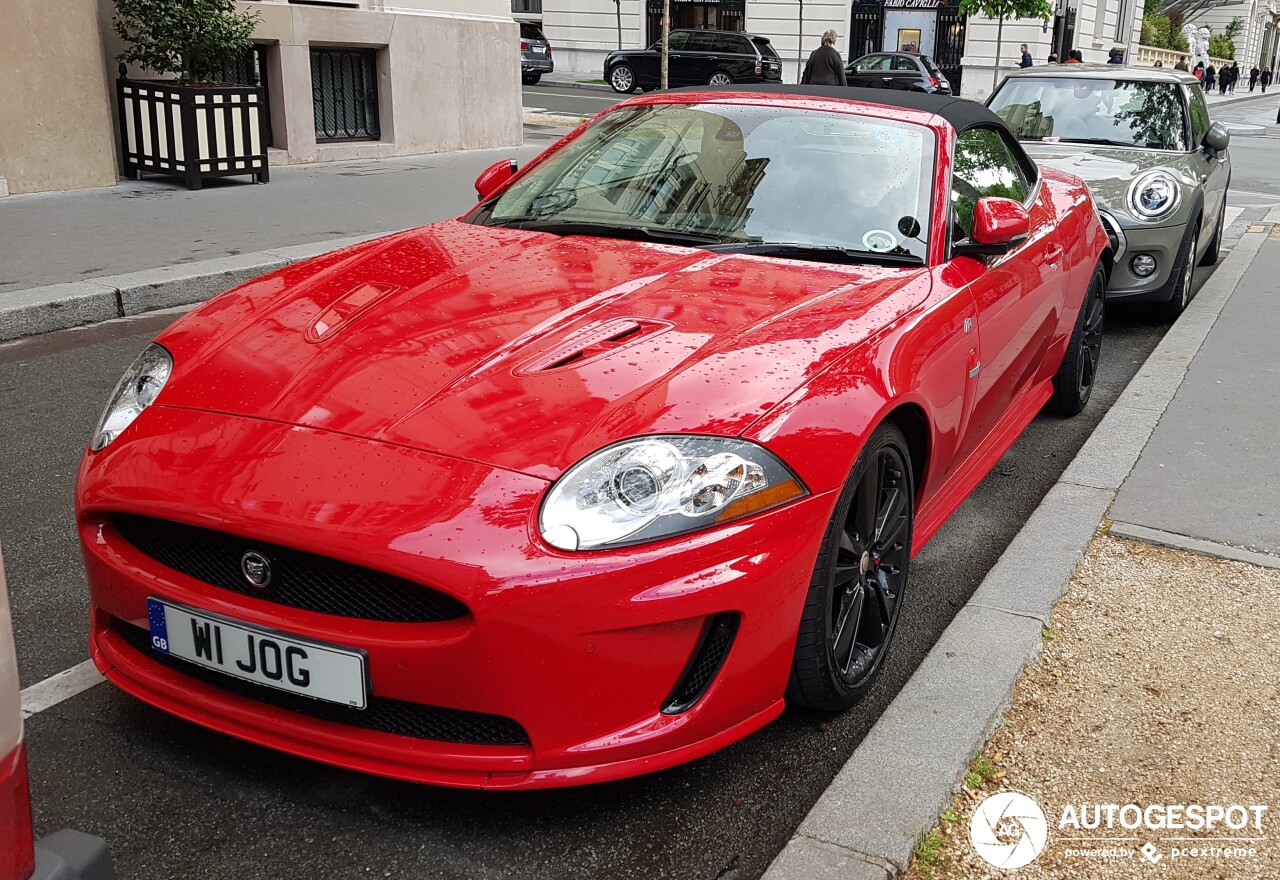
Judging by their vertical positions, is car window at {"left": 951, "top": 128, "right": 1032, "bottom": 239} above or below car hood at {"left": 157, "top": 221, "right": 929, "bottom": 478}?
above

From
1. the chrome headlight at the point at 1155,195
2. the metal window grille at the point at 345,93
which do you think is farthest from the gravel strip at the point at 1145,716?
the metal window grille at the point at 345,93

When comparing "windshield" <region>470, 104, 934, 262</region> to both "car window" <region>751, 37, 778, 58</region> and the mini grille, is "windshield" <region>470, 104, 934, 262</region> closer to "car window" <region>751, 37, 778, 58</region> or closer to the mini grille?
the mini grille

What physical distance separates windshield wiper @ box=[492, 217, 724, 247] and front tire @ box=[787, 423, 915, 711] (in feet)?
3.17

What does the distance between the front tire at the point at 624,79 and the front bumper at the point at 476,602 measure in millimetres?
33318

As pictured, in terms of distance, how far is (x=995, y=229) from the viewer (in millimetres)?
3666

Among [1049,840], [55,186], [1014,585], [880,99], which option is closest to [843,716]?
Result: [1049,840]

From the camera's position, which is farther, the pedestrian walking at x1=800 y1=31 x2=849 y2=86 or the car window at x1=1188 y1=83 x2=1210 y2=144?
the pedestrian walking at x1=800 y1=31 x2=849 y2=86

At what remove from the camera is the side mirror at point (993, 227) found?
12.1 ft

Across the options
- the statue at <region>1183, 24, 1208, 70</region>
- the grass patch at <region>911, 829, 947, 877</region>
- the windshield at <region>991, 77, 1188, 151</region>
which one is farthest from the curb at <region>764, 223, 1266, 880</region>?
the statue at <region>1183, 24, 1208, 70</region>

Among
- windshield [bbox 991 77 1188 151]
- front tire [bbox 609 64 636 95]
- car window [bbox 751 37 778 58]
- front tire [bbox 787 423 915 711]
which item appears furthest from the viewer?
front tire [bbox 609 64 636 95]

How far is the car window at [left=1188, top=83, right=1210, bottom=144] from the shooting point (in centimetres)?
810

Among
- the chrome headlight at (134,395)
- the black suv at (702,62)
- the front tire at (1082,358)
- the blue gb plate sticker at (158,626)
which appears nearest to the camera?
the blue gb plate sticker at (158,626)

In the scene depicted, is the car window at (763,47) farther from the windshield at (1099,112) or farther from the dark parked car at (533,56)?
the windshield at (1099,112)

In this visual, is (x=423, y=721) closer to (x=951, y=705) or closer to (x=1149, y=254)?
(x=951, y=705)
